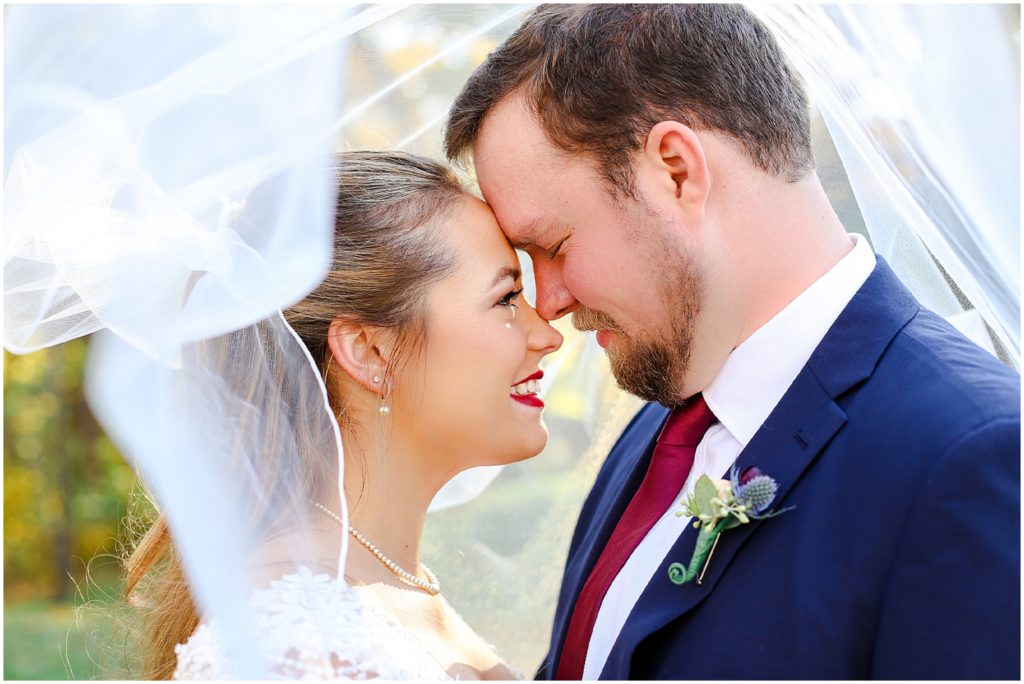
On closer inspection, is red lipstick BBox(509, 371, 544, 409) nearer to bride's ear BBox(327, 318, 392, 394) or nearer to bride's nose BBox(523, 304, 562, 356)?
bride's nose BBox(523, 304, 562, 356)

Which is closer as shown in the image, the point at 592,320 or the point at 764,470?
the point at 764,470

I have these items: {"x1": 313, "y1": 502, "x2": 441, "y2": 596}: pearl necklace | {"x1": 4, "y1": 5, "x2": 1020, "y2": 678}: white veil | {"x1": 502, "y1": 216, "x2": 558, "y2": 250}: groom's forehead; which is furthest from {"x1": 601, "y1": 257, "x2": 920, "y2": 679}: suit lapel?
{"x1": 502, "y1": 216, "x2": 558, "y2": 250}: groom's forehead

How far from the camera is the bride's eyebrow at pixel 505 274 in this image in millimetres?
3021

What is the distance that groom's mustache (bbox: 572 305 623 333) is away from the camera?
2912 millimetres

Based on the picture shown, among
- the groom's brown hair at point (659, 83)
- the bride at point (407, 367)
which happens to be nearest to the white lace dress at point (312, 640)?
the bride at point (407, 367)

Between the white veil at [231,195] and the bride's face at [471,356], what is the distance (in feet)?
1.19

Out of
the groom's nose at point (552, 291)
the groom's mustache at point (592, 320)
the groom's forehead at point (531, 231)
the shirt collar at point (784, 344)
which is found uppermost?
the groom's forehead at point (531, 231)

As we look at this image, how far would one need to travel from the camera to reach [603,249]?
110 inches

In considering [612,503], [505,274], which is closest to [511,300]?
[505,274]

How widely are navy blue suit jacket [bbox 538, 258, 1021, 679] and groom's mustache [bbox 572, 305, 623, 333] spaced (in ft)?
2.03

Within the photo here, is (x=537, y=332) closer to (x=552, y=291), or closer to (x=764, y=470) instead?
(x=552, y=291)

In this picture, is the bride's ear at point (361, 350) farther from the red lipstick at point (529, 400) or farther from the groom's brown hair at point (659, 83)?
the groom's brown hair at point (659, 83)

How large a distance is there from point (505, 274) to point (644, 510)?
2.71 ft

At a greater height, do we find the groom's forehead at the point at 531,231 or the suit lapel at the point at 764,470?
the groom's forehead at the point at 531,231
